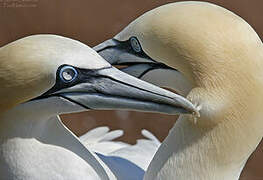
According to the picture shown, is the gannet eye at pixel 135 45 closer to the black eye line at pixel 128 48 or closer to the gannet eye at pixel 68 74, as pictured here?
the black eye line at pixel 128 48

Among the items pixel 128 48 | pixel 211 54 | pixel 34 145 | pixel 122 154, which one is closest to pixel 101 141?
pixel 122 154

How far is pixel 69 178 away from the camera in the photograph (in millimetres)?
2039

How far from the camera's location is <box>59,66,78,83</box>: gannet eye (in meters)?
1.90

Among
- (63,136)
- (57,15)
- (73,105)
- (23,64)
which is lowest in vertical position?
(57,15)

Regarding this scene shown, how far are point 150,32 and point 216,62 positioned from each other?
211mm

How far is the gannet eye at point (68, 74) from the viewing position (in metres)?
1.90

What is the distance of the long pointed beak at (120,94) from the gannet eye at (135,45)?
0.72 feet

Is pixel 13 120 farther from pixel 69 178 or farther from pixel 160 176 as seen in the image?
pixel 160 176

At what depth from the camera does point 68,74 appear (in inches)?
75.2

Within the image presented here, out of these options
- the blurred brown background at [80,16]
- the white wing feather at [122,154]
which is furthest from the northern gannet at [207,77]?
the blurred brown background at [80,16]

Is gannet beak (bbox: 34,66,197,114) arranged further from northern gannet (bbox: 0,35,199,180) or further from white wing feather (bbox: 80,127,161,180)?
white wing feather (bbox: 80,127,161,180)

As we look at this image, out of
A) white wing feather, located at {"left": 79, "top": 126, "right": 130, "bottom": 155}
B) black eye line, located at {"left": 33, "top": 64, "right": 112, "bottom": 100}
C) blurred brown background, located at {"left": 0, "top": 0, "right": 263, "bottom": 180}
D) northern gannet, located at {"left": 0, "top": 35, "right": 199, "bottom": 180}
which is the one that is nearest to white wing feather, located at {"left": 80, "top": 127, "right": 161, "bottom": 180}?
white wing feather, located at {"left": 79, "top": 126, "right": 130, "bottom": 155}

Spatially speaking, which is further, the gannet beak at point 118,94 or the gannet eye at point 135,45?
the gannet eye at point 135,45

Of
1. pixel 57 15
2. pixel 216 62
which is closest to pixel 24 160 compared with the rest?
pixel 216 62
